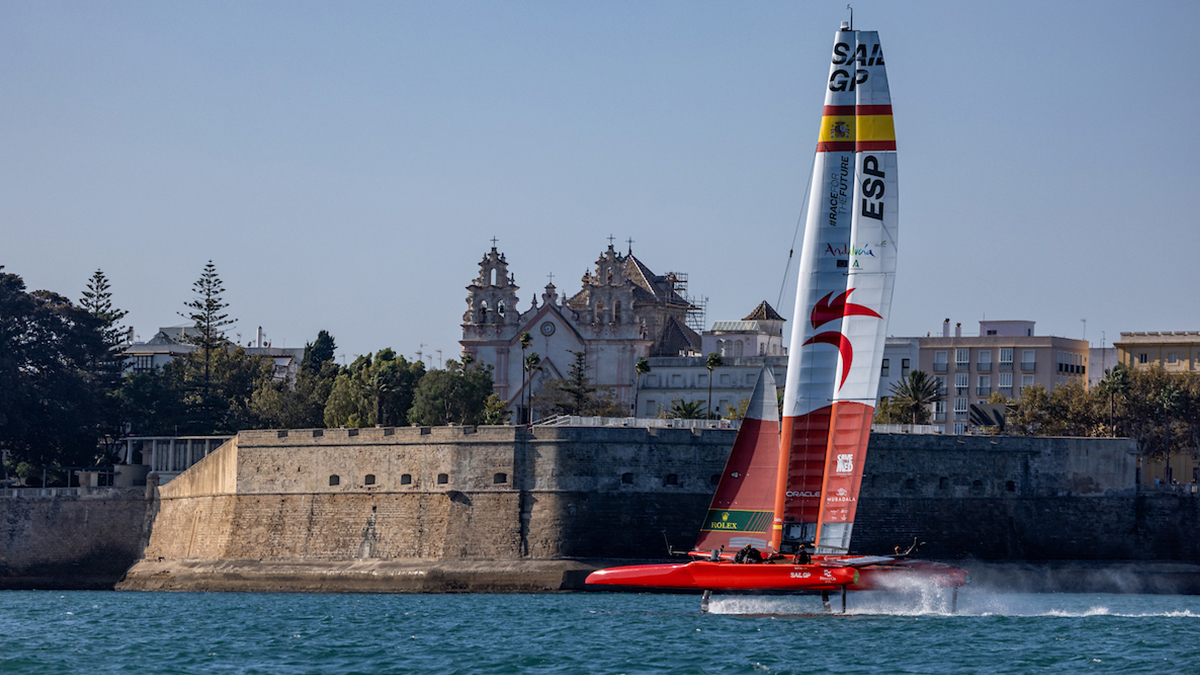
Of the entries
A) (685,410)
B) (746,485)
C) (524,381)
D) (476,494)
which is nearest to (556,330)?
(524,381)

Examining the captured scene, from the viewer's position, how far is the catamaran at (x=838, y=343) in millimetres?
36125

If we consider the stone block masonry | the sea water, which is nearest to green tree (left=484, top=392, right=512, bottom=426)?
the stone block masonry

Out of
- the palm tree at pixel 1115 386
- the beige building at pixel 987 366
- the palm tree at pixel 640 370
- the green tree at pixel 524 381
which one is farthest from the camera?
the beige building at pixel 987 366

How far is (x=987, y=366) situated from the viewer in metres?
91.9

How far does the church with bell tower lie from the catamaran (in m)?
48.4

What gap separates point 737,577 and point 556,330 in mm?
52486

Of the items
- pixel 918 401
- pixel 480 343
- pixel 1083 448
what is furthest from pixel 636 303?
pixel 1083 448

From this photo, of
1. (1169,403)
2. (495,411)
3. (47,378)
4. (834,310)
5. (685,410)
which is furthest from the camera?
(495,411)

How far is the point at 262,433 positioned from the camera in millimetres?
58156

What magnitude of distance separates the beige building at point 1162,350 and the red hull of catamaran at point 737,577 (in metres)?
59.0

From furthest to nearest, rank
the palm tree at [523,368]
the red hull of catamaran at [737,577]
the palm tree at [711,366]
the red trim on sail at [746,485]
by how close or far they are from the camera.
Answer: the palm tree at [523,368], the palm tree at [711,366], the red trim on sail at [746,485], the red hull of catamaran at [737,577]

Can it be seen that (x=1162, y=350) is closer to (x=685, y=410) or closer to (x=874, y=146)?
(x=685, y=410)

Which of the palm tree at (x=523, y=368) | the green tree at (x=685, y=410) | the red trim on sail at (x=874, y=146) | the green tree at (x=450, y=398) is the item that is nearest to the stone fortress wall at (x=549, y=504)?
the green tree at (x=450, y=398)

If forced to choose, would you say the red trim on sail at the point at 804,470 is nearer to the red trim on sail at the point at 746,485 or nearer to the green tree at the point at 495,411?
the red trim on sail at the point at 746,485
